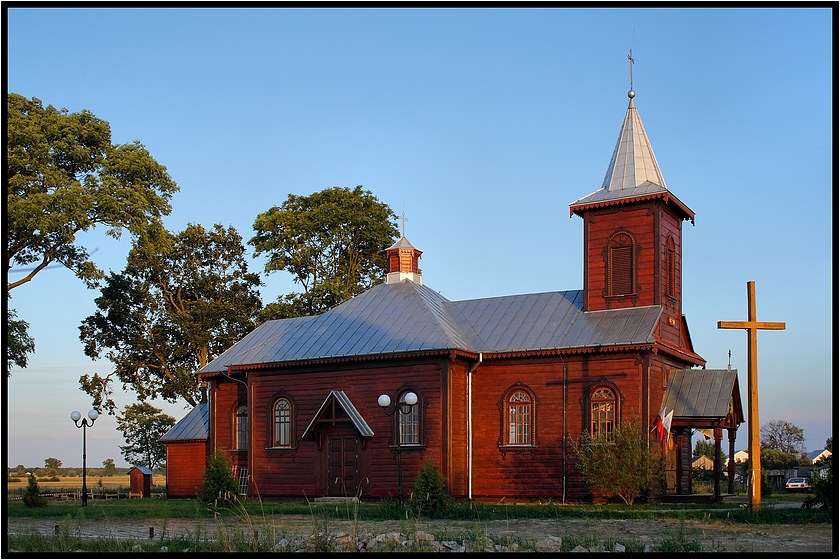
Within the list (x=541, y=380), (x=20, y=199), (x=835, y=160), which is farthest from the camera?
(x=20, y=199)

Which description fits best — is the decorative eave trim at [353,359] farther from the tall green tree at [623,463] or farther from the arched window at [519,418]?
the tall green tree at [623,463]

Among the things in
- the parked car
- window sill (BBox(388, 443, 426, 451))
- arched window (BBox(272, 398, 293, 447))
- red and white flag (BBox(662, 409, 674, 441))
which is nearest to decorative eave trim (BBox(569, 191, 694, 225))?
red and white flag (BBox(662, 409, 674, 441))

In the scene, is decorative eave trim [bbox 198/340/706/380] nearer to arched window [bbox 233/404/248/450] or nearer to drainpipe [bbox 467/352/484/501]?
drainpipe [bbox 467/352/484/501]

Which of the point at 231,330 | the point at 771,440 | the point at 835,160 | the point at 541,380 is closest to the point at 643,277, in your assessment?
the point at 541,380

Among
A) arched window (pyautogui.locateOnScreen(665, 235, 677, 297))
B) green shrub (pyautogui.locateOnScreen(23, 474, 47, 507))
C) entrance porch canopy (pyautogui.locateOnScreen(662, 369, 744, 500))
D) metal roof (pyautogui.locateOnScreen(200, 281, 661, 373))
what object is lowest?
green shrub (pyautogui.locateOnScreen(23, 474, 47, 507))

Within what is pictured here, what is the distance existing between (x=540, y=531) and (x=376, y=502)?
41.0 feet

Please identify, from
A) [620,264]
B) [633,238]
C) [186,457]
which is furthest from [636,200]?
[186,457]

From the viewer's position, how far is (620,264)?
2862 cm

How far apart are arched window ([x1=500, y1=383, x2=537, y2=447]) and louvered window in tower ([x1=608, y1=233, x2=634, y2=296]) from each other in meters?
3.98

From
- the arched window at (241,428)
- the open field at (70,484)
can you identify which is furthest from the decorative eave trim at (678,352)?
the open field at (70,484)

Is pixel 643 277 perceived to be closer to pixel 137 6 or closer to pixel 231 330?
pixel 137 6

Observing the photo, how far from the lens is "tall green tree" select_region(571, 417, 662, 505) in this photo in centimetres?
2408

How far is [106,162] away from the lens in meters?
32.8

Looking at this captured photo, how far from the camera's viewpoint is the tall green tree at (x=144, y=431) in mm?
51469
